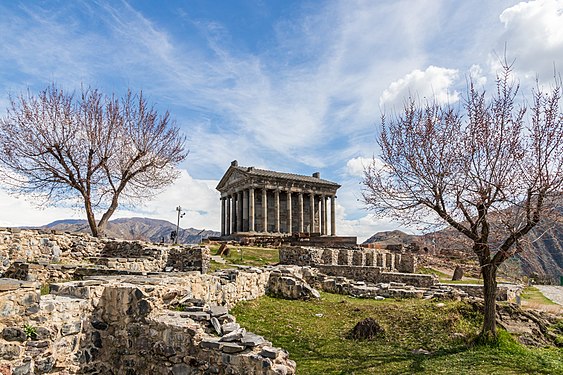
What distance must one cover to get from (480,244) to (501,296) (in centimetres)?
949

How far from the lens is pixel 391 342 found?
964cm

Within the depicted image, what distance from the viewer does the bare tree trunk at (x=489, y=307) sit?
939 cm

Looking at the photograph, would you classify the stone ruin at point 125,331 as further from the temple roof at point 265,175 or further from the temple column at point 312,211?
the temple column at point 312,211

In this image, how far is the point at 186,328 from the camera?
258 inches

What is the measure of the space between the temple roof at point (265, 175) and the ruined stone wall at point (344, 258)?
27469 millimetres

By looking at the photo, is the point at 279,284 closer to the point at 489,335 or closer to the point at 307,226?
the point at 489,335

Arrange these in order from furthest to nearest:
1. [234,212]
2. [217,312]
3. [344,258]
→ [234,212], [344,258], [217,312]

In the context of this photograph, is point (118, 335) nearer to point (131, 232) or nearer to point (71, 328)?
point (71, 328)

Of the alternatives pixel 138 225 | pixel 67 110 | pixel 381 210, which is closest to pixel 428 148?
pixel 381 210

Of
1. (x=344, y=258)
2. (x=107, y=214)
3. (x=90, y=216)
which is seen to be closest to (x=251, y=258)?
(x=344, y=258)

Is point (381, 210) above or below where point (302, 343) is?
above

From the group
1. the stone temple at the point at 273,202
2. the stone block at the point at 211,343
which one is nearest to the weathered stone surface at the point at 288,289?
the stone block at the point at 211,343

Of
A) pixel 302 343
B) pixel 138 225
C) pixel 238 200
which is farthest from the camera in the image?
pixel 138 225

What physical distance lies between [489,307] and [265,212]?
148 ft
